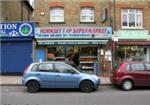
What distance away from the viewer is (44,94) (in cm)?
1748

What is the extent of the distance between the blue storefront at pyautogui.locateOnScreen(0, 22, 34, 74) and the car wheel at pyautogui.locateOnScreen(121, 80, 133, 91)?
9236 mm

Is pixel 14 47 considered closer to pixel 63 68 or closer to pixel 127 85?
pixel 63 68

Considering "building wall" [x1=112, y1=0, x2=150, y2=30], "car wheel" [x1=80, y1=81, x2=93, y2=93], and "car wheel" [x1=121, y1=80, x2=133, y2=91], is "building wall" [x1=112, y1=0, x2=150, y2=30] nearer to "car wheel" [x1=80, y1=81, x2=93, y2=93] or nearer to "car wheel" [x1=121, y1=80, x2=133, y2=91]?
"car wheel" [x1=121, y1=80, x2=133, y2=91]

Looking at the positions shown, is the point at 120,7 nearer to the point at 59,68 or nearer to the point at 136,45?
the point at 136,45

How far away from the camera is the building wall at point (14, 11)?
29.1 m

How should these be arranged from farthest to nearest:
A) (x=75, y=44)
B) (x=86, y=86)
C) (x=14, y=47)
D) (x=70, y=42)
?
(x=14, y=47), (x=75, y=44), (x=70, y=42), (x=86, y=86)

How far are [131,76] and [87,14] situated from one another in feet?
28.7

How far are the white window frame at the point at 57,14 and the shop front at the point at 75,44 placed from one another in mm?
1015

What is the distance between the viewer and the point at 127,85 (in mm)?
18984

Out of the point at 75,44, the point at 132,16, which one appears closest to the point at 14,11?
the point at 75,44

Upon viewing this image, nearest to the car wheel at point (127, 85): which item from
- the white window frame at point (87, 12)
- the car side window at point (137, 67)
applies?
the car side window at point (137, 67)

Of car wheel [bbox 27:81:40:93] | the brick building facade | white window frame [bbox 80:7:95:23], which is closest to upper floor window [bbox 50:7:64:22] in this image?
white window frame [bbox 80:7:95:23]

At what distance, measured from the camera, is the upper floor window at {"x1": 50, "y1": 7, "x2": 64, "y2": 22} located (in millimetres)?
26531

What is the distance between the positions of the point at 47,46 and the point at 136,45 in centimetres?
623
